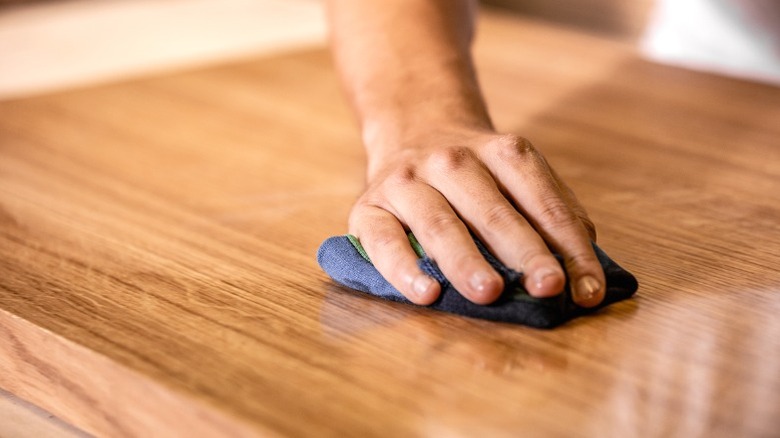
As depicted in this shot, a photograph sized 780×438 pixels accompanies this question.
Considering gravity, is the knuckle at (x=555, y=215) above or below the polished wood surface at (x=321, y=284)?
above

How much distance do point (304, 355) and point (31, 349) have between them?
0.19 metres

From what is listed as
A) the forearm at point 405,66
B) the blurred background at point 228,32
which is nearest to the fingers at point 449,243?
the forearm at point 405,66

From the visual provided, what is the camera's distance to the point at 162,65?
1.40 m

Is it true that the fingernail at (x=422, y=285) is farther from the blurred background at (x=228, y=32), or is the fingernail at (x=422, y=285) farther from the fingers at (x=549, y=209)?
the blurred background at (x=228, y=32)

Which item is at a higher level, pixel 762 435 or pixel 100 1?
pixel 100 1

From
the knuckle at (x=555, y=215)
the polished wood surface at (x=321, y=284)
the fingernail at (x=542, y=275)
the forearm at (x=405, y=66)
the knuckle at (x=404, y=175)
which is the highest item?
the forearm at (x=405, y=66)

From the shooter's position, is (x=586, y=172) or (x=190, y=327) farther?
(x=586, y=172)

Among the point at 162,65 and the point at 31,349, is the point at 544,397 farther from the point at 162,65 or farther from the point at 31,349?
the point at 162,65

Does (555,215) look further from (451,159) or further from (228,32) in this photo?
(228,32)

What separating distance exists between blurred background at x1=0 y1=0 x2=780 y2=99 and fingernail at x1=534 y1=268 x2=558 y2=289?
2.75 feet

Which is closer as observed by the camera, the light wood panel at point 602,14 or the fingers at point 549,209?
the fingers at point 549,209

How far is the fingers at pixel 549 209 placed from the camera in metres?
0.60

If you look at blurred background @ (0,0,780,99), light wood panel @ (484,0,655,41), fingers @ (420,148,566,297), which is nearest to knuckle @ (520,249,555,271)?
fingers @ (420,148,566,297)

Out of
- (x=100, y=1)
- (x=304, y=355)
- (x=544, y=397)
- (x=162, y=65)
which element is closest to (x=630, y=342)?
(x=544, y=397)
